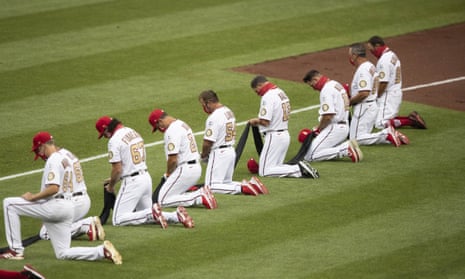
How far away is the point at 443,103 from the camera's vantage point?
2019cm

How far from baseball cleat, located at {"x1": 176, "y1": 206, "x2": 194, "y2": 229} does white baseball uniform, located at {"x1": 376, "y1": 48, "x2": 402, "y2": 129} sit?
577cm

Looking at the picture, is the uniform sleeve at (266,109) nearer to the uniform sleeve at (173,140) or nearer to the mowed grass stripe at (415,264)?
the uniform sleeve at (173,140)

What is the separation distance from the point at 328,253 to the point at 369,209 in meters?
1.84

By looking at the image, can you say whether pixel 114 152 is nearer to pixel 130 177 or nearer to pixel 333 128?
pixel 130 177

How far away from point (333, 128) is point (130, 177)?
4.24 meters

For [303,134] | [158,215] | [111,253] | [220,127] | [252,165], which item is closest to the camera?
[111,253]

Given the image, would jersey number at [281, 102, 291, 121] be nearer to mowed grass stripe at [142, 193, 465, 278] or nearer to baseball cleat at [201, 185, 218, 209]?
mowed grass stripe at [142, 193, 465, 278]

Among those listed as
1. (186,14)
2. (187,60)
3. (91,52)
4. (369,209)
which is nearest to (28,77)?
(91,52)

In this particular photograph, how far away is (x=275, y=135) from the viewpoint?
52.9 feet

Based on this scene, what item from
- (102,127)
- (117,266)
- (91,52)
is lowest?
(117,266)

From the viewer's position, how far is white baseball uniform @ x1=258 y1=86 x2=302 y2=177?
1593 cm

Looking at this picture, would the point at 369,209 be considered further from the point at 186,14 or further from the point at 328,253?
the point at 186,14

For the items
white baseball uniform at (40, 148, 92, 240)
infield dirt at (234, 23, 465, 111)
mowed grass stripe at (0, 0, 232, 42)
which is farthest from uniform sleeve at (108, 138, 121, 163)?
mowed grass stripe at (0, 0, 232, 42)

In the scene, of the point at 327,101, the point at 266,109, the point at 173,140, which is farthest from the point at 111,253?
the point at 327,101
